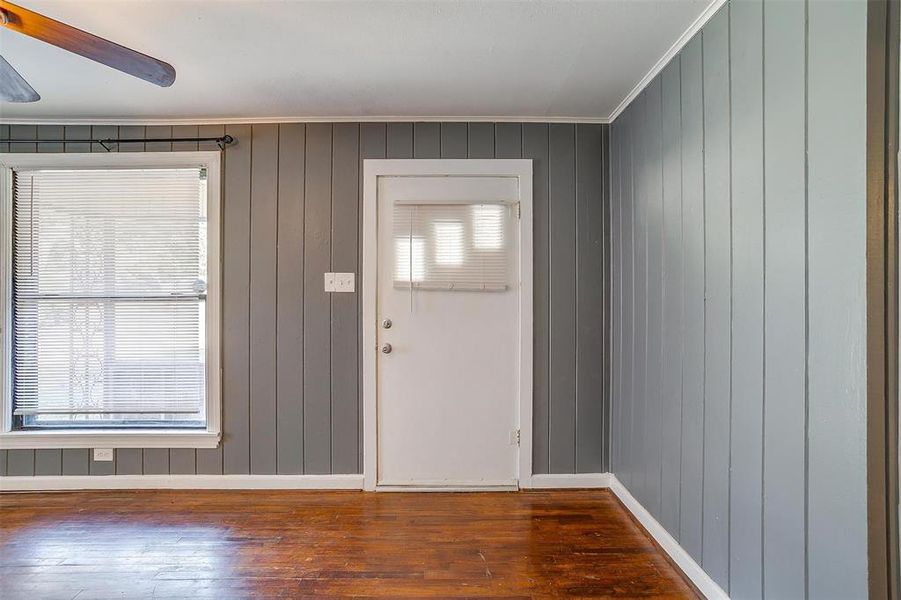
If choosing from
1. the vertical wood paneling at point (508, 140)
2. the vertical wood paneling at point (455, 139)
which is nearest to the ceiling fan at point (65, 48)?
the vertical wood paneling at point (455, 139)

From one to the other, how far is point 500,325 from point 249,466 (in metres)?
1.74

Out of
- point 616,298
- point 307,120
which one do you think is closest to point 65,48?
point 307,120

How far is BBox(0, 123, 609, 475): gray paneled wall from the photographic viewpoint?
239 centimetres

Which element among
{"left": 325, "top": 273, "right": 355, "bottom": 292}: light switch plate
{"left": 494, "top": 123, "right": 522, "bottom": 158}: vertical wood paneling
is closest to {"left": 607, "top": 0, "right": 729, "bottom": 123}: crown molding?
{"left": 494, "top": 123, "right": 522, "bottom": 158}: vertical wood paneling

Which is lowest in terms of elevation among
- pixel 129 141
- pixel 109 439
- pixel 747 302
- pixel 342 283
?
pixel 109 439

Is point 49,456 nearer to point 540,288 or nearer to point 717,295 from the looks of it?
point 540,288

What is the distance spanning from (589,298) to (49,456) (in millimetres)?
3407

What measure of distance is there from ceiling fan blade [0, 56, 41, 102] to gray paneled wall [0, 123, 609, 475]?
96 cm

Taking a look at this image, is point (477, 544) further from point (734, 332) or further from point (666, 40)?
point (666, 40)

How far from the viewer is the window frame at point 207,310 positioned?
2.36 m

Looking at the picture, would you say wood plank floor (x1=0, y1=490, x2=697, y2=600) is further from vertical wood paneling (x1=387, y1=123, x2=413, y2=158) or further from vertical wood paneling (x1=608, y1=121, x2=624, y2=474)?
vertical wood paneling (x1=387, y1=123, x2=413, y2=158)

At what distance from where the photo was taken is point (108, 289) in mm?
2365

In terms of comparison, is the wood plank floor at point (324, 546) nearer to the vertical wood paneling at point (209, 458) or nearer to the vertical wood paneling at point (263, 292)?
the vertical wood paneling at point (209, 458)

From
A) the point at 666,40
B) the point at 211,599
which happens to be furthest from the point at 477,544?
the point at 666,40
